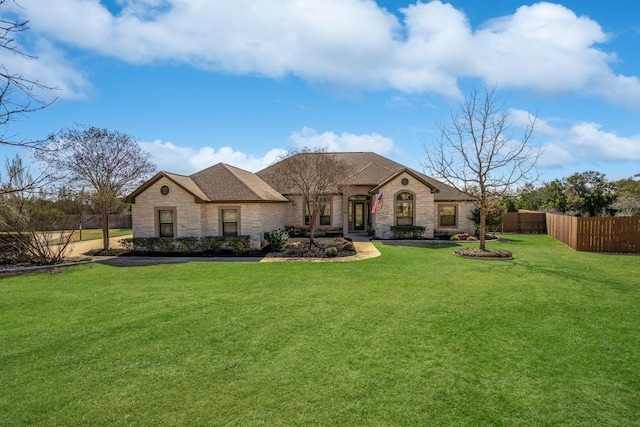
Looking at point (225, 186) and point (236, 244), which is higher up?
point (225, 186)

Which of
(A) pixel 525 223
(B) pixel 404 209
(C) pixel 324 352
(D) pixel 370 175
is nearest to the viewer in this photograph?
(C) pixel 324 352

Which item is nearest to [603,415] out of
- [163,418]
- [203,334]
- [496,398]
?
[496,398]

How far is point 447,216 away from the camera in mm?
26234

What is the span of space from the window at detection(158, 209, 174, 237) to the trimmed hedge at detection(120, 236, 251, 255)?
433 mm

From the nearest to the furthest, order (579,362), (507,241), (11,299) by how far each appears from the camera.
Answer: (579,362), (11,299), (507,241)

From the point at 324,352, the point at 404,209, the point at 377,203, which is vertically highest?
the point at 377,203

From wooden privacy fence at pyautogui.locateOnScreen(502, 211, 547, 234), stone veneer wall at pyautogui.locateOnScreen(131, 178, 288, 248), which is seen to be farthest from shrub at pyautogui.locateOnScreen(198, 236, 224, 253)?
wooden privacy fence at pyautogui.locateOnScreen(502, 211, 547, 234)

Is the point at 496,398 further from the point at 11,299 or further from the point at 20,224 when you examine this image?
the point at 20,224

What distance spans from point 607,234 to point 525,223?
12.2 meters

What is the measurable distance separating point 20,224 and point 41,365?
43.9 ft

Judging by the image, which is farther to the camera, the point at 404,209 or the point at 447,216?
the point at 447,216

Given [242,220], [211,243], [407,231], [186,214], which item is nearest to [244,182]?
[242,220]

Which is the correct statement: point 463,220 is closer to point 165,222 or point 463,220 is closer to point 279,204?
point 279,204

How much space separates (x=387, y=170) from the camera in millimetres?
29641
